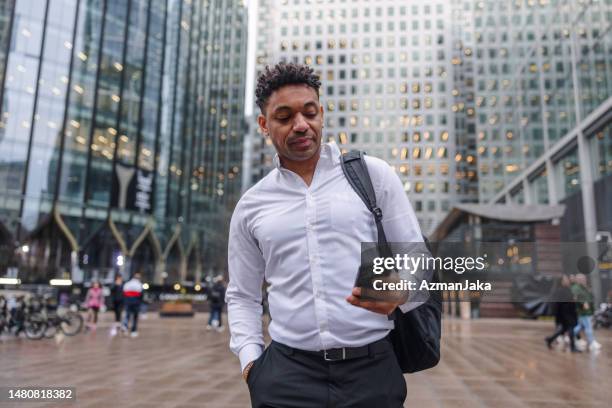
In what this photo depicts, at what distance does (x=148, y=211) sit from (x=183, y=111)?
12.6 m

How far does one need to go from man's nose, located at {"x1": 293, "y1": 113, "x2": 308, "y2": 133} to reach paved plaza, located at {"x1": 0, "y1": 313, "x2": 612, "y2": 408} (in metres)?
5.06

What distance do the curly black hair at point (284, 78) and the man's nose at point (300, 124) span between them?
6.3 inches

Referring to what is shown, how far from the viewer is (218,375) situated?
8.52 metres

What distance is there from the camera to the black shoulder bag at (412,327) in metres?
1.75

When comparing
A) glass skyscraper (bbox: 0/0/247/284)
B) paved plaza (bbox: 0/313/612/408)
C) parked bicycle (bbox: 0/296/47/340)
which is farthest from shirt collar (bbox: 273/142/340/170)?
glass skyscraper (bbox: 0/0/247/284)

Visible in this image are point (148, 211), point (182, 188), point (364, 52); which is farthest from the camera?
point (364, 52)

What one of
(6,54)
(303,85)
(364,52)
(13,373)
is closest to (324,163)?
(303,85)

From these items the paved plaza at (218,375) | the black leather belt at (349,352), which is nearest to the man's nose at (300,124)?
the black leather belt at (349,352)

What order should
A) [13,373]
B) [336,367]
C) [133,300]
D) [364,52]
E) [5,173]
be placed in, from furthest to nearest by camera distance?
[364,52] → [5,173] → [133,300] → [13,373] → [336,367]

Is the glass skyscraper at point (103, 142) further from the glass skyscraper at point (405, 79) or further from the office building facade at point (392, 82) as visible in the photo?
the office building facade at point (392, 82)

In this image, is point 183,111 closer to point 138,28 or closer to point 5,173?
point 138,28

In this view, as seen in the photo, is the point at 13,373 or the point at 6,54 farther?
the point at 6,54

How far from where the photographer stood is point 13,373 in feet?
27.6
